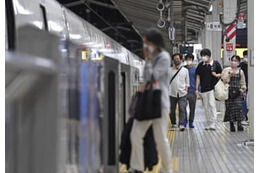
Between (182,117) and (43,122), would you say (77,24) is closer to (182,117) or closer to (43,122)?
(182,117)

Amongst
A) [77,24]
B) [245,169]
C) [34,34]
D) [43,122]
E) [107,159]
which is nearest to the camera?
[43,122]

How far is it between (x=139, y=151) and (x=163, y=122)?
0.38 meters

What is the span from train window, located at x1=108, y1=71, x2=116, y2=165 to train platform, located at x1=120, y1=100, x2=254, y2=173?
206 millimetres

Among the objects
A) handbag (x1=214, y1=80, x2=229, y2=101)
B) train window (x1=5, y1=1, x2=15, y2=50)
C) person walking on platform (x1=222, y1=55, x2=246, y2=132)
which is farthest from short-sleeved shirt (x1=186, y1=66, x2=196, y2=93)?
train window (x1=5, y1=1, x2=15, y2=50)

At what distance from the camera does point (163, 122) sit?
4.31 metres

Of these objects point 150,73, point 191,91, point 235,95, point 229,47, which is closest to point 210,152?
point 235,95

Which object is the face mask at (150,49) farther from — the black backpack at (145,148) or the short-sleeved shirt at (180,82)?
the short-sleeved shirt at (180,82)

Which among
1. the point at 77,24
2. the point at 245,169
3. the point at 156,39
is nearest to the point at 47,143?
the point at 156,39

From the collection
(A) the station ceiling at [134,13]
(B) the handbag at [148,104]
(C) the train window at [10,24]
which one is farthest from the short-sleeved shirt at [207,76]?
(B) the handbag at [148,104]

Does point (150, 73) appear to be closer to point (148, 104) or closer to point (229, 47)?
point (148, 104)

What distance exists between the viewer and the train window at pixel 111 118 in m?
3.98

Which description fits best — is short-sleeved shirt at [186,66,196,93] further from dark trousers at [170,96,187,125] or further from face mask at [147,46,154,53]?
face mask at [147,46,154,53]

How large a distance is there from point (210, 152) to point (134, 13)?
13065 millimetres

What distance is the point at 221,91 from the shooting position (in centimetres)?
1019
